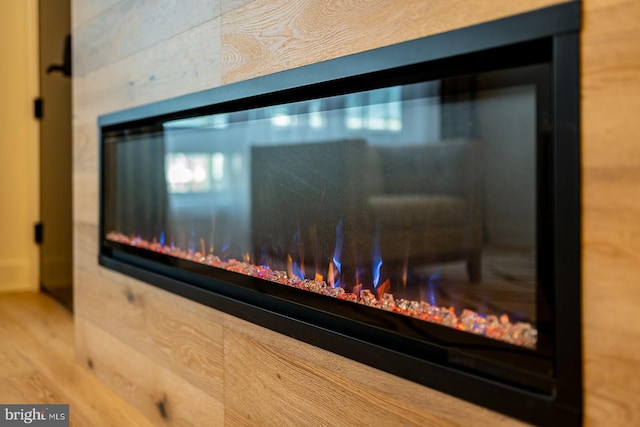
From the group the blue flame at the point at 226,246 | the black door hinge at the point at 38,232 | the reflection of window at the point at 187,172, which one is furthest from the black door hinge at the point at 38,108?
the blue flame at the point at 226,246

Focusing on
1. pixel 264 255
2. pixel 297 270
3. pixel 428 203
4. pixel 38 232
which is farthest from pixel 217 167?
pixel 38 232

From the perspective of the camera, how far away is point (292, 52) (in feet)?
3.43

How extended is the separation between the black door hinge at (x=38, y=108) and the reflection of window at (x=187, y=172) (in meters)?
2.18

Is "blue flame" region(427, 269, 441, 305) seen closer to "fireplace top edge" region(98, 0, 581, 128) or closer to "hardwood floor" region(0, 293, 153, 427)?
"fireplace top edge" region(98, 0, 581, 128)

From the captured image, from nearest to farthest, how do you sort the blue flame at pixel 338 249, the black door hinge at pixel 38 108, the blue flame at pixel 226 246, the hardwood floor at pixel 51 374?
the blue flame at pixel 338 249, the blue flame at pixel 226 246, the hardwood floor at pixel 51 374, the black door hinge at pixel 38 108

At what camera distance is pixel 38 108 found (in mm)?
3260

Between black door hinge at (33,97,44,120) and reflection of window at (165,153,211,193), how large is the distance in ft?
7.14

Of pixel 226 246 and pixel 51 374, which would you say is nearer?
pixel 226 246

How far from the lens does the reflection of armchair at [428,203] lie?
78 cm

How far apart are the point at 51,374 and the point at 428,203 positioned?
1568 millimetres

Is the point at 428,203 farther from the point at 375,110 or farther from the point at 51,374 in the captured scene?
the point at 51,374

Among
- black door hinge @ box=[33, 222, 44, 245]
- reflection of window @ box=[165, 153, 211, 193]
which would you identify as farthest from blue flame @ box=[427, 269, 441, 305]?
black door hinge @ box=[33, 222, 44, 245]

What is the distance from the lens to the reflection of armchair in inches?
30.9

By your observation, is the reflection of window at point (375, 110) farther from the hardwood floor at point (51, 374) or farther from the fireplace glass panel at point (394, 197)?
the hardwood floor at point (51, 374)
